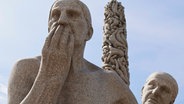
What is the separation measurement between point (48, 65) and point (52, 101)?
9.5 inches

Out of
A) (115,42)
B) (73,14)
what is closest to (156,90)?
(73,14)

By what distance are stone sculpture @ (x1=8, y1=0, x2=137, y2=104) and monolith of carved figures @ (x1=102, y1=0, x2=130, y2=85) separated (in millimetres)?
8157

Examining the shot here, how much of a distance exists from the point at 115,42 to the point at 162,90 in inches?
295

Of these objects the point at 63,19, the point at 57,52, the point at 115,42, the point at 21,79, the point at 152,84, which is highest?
the point at 63,19

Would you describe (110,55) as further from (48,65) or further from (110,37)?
(48,65)

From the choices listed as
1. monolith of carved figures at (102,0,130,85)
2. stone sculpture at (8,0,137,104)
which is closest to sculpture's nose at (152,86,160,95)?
stone sculpture at (8,0,137,104)

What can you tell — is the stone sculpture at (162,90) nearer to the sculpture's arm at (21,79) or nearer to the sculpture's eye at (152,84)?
the sculpture's eye at (152,84)

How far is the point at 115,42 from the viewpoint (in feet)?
41.9

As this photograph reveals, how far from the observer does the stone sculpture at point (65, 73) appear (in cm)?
359

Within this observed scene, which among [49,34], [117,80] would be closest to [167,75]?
[117,80]

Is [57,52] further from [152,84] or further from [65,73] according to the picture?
[152,84]

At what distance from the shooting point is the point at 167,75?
5406 mm

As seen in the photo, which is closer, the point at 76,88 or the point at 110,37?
the point at 76,88

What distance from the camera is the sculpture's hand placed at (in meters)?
3.61
